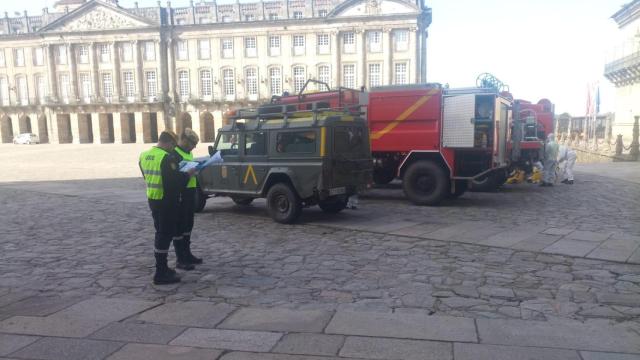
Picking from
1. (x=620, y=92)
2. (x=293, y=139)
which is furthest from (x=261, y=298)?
(x=620, y=92)

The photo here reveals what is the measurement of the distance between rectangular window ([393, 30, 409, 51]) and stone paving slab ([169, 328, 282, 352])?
59.6 metres

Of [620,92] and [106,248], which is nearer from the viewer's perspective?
[106,248]

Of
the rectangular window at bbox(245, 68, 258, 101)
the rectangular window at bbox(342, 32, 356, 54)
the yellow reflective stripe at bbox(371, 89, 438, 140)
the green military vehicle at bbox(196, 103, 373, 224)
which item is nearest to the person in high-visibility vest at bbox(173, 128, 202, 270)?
the green military vehicle at bbox(196, 103, 373, 224)

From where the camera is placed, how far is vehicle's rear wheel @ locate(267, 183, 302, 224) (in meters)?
Result: 9.12

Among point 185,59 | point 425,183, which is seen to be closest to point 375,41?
point 185,59

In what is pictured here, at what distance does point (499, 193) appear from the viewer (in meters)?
14.2

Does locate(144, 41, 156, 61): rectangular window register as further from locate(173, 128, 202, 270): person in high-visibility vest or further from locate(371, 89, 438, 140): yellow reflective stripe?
locate(173, 128, 202, 270): person in high-visibility vest

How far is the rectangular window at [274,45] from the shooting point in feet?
208

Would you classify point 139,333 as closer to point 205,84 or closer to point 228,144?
point 228,144

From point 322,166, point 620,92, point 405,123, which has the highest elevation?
point 620,92

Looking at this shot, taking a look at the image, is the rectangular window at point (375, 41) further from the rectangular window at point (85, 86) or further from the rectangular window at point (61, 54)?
the rectangular window at point (61, 54)

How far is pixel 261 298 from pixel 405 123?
24.8 ft

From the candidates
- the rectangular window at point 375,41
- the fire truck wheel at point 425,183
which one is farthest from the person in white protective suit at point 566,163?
the rectangular window at point 375,41

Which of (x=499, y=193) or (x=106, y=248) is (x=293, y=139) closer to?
(x=106, y=248)
